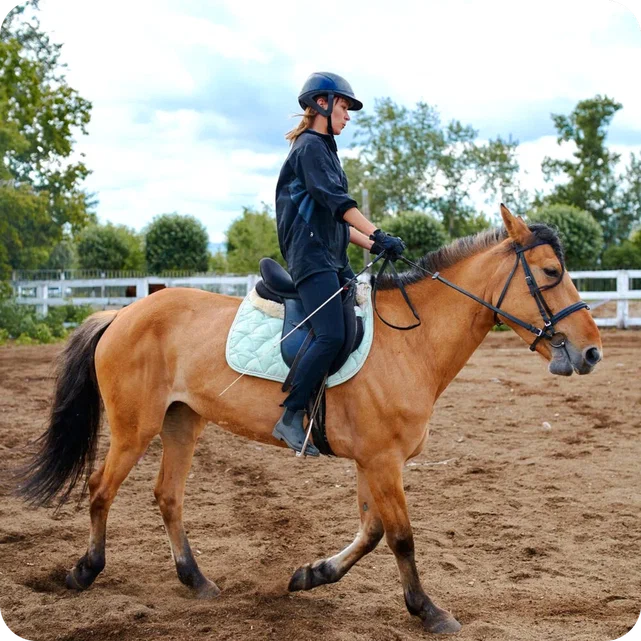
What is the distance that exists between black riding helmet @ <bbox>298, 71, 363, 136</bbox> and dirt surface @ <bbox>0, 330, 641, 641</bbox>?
9.74 ft

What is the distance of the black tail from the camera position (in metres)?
5.00

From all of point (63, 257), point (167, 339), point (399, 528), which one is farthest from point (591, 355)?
point (63, 257)

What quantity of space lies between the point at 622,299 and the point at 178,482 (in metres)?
18.1

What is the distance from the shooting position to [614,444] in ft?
25.8

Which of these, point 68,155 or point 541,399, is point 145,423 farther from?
point 68,155

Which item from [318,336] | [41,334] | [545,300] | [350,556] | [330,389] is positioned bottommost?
[350,556]

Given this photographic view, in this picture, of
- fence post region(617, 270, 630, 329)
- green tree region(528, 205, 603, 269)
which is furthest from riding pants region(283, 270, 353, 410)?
green tree region(528, 205, 603, 269)

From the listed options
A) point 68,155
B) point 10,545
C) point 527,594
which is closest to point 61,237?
point 68,155

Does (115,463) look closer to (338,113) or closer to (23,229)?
(338,113)

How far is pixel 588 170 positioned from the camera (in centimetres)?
3569

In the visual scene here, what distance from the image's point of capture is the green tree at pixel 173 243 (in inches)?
1181

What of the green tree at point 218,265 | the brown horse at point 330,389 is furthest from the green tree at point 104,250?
the brown horse at point 330,389

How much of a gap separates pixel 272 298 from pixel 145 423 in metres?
1.20

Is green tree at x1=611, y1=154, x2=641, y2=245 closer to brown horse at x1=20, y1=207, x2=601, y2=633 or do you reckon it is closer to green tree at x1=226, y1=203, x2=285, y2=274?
green tree at x1=226, y1=203, x2=285, y2=274
